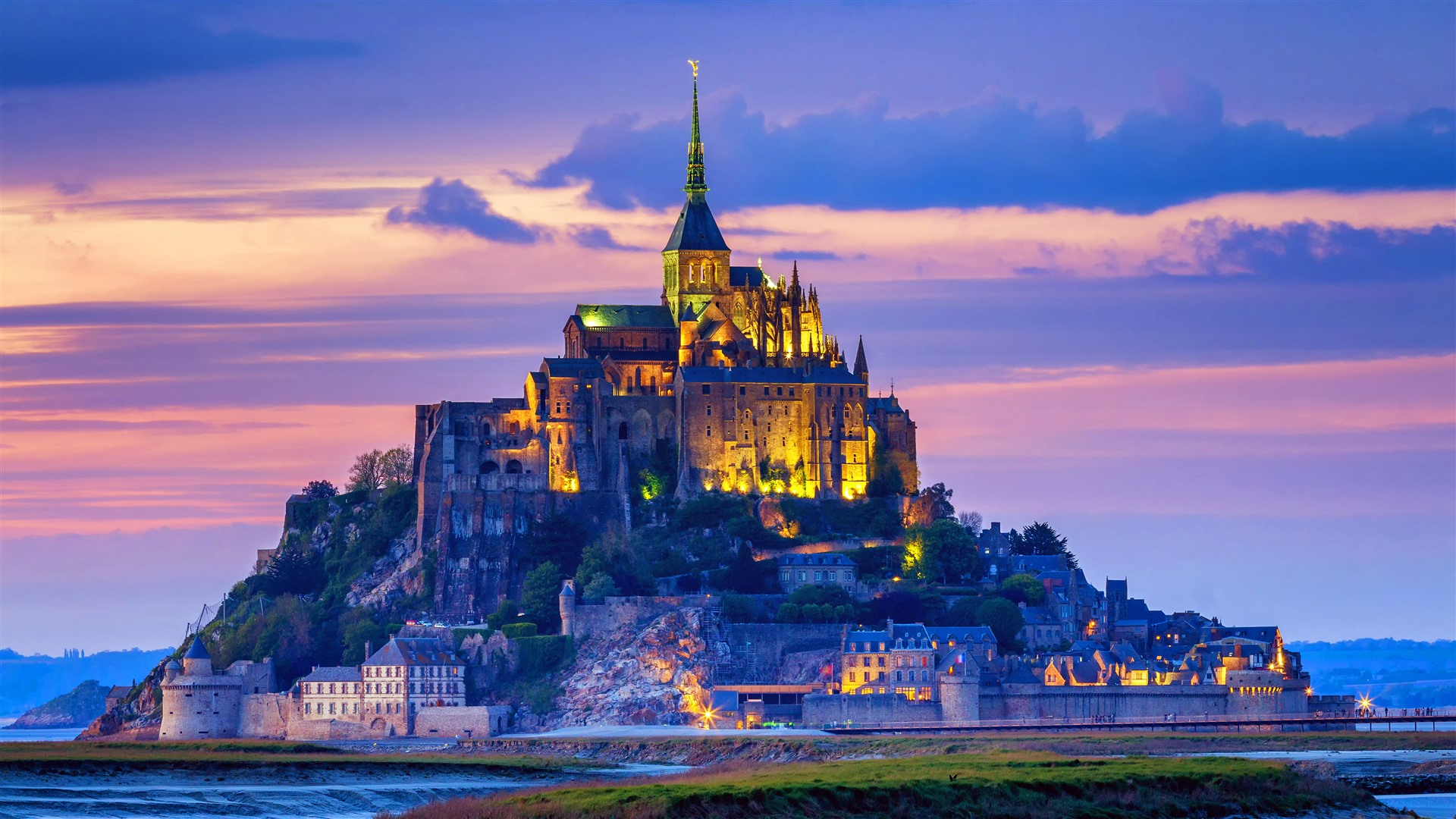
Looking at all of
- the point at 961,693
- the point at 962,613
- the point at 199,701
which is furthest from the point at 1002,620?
the point at 199,701

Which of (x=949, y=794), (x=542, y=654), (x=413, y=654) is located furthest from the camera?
(x=542, y=654)

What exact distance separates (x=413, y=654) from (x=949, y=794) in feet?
174

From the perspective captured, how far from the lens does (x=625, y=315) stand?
15938 centimetres

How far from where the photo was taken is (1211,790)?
8675 centimetres

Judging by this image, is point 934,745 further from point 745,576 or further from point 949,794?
point 949,794

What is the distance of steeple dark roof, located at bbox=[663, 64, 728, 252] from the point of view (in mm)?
160250

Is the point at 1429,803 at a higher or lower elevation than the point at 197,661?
lower

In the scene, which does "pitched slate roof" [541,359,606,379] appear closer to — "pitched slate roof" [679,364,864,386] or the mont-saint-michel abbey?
the mont-saint-michel abbey

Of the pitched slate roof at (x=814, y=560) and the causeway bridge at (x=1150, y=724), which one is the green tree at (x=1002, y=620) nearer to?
the pitched slate roof at (x=814, y=560)

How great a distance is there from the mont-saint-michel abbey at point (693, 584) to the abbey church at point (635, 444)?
151 mm

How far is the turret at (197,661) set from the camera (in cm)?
13150

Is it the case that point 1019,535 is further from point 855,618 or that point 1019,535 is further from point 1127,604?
point 855,618

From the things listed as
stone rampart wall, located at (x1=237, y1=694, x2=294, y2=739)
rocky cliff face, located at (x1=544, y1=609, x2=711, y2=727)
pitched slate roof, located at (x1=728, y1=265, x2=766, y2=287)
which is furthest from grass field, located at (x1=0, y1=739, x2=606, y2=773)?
pitched slate roof, located at (x1=728, y1=265, x2=766, y2=287)

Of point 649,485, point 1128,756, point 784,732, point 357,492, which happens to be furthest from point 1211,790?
point 357,492
